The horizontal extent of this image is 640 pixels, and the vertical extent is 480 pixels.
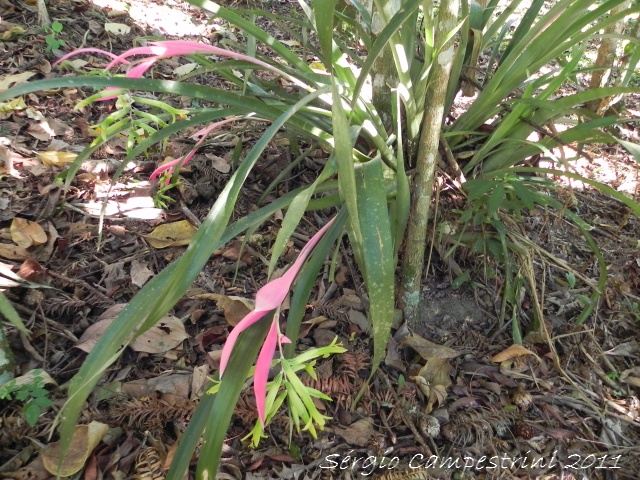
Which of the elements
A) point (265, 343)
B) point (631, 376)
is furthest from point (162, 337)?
point (631, 376)

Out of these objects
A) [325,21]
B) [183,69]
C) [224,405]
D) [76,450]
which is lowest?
[76,450]

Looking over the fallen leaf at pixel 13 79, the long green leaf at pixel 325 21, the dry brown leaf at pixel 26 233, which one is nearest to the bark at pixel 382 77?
the long green leaf at pixel 325 21

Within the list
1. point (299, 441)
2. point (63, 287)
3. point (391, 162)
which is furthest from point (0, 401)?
point (391, 162)

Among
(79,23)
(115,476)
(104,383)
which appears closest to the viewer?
(115,476)

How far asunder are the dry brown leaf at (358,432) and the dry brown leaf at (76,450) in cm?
45

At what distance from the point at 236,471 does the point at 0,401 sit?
1.54ft

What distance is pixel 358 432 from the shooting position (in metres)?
0.91

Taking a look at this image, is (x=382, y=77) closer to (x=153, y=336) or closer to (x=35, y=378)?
(x=153, y=336)

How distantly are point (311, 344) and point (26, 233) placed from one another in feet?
2.57

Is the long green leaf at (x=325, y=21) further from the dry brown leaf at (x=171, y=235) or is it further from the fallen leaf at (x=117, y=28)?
the fallen leaf at (x=117, y=28)

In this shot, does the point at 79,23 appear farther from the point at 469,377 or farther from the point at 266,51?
the point at 469,377

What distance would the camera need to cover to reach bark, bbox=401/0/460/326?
84 centimetres

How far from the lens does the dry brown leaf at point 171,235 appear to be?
1.23 meters

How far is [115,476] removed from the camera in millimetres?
791
